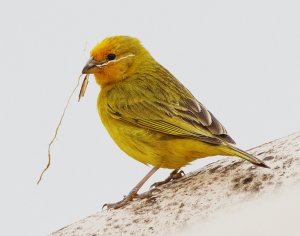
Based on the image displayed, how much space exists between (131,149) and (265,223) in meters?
1.43

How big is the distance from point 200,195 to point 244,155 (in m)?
0.42

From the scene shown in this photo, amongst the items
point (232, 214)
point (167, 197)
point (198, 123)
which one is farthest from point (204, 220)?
point (198, 123)

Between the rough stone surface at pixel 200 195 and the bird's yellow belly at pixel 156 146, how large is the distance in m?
0.18

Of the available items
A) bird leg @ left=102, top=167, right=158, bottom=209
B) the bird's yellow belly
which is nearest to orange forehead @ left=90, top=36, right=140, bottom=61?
the bird's yellow belly

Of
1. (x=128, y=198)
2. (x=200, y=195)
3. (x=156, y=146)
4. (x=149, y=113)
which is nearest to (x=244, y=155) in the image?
(x=200, y=195)

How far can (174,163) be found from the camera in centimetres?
524

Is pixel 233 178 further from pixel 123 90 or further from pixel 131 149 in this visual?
pixel 123 90

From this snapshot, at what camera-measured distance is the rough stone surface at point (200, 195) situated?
15.0ft

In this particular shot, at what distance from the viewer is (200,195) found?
4.75 m

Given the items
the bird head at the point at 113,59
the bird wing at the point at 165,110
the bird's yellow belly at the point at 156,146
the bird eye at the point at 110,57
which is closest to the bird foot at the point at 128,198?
the bird's yellow belly at the point at 156,146

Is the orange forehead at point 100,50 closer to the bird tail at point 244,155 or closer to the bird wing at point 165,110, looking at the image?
the bird wing at point 165,110

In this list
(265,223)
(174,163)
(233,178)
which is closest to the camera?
(265,223)

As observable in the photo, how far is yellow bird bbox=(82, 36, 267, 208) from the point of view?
5008 mm

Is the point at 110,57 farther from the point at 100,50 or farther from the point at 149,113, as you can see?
the point at 149,113
